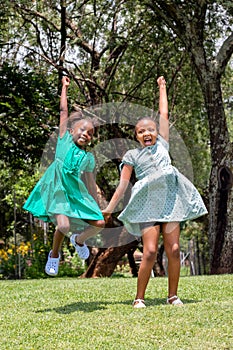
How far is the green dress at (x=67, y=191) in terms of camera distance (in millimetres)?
5113

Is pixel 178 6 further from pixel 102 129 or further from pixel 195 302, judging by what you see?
pixel 195 302

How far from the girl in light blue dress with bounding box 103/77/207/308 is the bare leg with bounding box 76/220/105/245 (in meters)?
0.24

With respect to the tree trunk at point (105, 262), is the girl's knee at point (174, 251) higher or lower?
higher

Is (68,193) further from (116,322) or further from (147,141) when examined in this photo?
(116,322)

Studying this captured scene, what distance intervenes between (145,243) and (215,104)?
7.18 m

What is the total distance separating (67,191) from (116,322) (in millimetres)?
1444

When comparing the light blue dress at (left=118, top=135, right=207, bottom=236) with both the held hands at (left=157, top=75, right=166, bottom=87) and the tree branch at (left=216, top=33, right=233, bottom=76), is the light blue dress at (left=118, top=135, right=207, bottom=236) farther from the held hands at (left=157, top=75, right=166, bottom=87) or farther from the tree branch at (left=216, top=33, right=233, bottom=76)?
the tree branch at (left=216, top=33, right=233, bottom=76)

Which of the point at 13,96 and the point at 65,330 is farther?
the point at 13,96

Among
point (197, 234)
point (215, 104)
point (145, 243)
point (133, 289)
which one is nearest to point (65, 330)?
point (145, 243)

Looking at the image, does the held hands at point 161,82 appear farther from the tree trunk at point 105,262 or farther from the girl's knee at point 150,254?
the tree trunk at point 105,262

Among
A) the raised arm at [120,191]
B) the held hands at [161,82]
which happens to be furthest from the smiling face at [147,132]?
the held hands at [161,82]

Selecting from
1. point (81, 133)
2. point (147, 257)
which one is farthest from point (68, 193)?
point (147, 257)

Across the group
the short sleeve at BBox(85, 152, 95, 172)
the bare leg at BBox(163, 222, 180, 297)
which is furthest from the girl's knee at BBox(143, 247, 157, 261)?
the short sleeve at BBox(85, 152, 95, 172)

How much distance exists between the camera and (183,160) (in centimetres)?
1455
